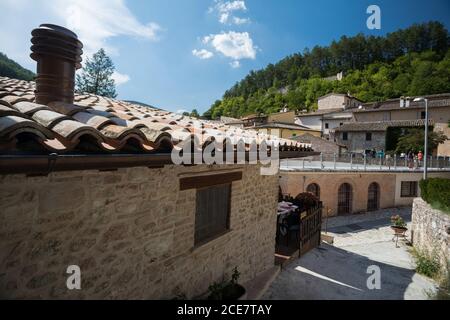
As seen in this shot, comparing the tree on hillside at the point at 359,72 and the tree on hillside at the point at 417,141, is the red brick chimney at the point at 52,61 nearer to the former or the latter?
the tree on hillside at the point at 417,141

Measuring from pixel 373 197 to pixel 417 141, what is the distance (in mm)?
13917

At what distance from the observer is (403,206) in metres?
23.0

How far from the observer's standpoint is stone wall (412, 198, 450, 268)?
398 inches

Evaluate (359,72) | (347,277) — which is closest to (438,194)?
(347,277)

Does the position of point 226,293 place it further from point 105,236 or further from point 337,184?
point 337,184

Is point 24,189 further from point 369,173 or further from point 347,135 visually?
point 347,135

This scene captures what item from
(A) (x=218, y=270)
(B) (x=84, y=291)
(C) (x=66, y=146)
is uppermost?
(C) (x=66, y=146)

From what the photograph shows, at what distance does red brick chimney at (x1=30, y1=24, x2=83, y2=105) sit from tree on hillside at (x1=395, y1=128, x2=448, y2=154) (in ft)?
117

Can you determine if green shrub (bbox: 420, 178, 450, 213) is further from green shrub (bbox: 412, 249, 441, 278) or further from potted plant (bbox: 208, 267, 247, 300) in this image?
potted plant (bbox: 208, 267, 247, 300)

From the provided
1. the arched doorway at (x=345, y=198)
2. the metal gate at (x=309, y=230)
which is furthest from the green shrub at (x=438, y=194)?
the arched doorway at (x=345, y=198)

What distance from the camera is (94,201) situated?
294 centimetres

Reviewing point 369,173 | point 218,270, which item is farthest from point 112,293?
point 369,173
